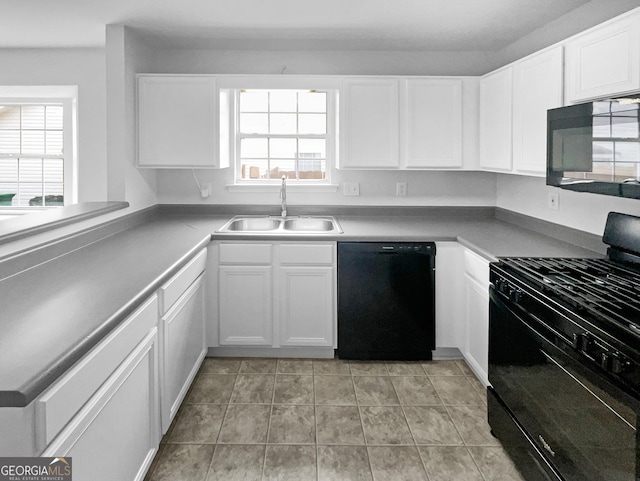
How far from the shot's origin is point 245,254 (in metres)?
3.38

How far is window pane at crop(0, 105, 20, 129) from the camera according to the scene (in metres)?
4.64

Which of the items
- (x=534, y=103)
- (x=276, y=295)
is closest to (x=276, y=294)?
(x=276, y=295)

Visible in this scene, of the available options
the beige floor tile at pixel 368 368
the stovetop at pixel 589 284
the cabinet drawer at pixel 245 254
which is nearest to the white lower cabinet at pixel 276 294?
the cabinet drawer at pixel 245 254

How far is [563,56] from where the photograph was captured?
2.53m

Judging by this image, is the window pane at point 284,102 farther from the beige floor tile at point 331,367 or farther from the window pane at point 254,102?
the beige floor tile at point 331,367

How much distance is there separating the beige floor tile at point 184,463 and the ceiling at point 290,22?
2303 mm

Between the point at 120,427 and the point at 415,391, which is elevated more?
the point at 120,427

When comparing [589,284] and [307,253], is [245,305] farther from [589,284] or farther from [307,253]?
[589,284]

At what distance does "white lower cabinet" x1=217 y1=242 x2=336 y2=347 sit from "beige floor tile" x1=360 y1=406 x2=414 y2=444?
29.8 inches

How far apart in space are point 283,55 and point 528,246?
2295 millimetres

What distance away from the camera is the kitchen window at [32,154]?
181 inches

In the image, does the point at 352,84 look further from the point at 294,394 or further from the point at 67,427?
the point at 67,427

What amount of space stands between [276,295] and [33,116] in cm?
290

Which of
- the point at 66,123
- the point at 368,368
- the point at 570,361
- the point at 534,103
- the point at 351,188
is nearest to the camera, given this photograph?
the point at 570,361
